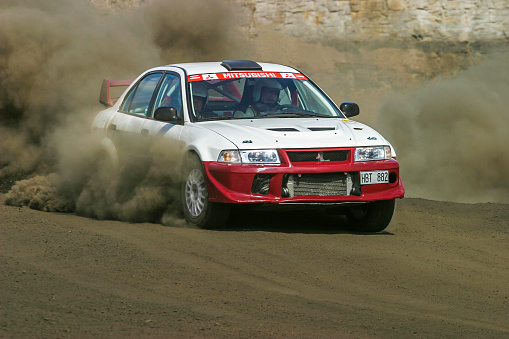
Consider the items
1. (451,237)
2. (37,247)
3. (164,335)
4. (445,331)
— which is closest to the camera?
(164,335)

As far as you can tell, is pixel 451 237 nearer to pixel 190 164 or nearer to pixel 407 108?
pixel 190 164

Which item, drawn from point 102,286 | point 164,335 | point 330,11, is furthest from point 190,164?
point 330,11

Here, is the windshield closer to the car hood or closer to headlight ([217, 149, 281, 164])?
the car hood

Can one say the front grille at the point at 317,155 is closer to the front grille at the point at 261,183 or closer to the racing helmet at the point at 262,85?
the front grille at the point at 261,183

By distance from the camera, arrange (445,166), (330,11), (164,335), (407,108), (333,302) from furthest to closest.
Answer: (330,11) < (407,108) < (445,166) < (333,302) < (164,335)

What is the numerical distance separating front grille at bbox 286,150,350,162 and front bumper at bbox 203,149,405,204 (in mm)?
29

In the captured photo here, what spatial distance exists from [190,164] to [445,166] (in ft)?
32.3

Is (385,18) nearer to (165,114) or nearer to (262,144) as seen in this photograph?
(165,114)

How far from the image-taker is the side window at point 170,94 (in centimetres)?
862

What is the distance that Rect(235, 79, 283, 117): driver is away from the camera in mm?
8531

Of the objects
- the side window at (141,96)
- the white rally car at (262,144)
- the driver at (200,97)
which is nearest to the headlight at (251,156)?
the white rally car at (262,144)

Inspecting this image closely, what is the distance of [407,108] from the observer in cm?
2045

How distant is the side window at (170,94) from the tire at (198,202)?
35.5 inches

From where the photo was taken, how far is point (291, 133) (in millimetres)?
7668
